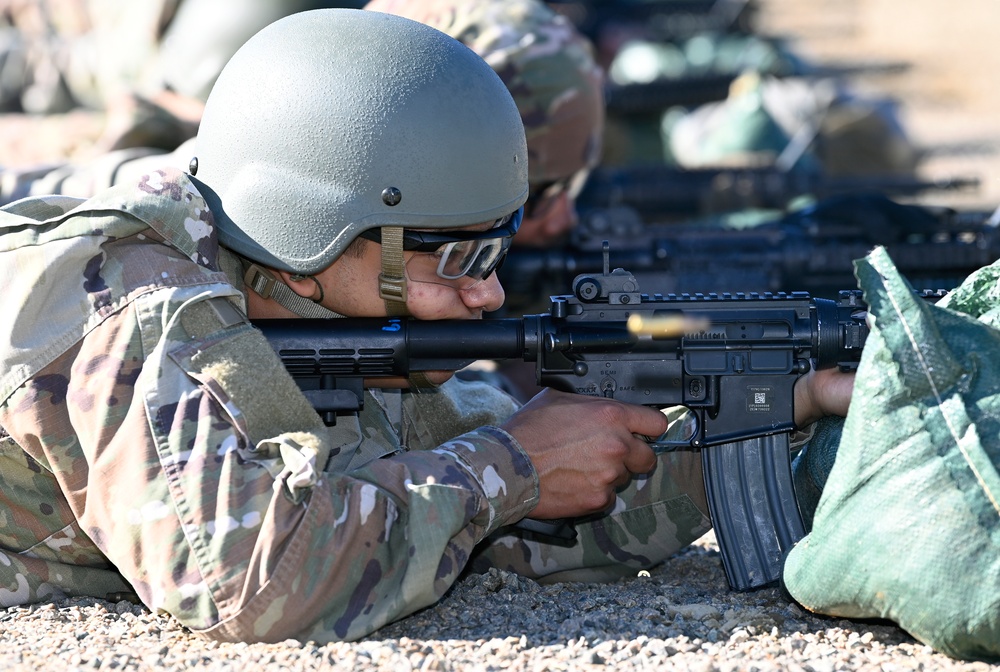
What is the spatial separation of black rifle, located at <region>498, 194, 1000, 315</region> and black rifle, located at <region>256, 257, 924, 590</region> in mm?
2421

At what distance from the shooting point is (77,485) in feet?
8.51

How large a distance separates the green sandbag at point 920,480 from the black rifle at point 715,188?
18.5 feet

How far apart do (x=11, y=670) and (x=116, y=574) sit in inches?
20.0

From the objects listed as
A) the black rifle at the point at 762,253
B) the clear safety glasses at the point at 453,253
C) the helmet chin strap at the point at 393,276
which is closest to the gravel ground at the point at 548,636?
the helmet chin strap at the point at 393,276

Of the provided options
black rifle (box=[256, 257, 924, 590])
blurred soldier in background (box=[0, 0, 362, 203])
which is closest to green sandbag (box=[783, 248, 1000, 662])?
black rifle (box=[256, 257, 924, 590])

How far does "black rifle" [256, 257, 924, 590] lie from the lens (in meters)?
2.90

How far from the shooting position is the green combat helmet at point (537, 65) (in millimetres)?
5250

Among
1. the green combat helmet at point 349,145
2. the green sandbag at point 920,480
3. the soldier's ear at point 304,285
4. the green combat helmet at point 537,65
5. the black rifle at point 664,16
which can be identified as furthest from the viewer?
the black rifle at point 664,16

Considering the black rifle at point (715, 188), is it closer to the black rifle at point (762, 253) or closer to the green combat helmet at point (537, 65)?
the black rifle at point (762, 253)

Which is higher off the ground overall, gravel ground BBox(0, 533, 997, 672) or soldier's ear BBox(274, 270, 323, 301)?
soldier's ear BBox(274, 270, 323, 301)

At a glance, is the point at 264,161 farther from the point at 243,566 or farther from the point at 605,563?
the point at 605,563

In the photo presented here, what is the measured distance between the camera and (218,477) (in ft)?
7.97

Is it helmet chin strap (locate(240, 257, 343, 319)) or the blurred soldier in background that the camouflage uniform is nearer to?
helmet chin strap (locate(240, 257, 343, 319))

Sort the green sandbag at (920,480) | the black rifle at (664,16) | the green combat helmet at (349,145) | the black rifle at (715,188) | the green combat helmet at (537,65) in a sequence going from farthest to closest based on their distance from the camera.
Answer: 1. the black rifle at (664,16)
2. the black rifle at (715,188)
3. the green combat helmet at (537,65)
4. the green combat helmet at (349,145)
5. the green sandbag at (920,480)
